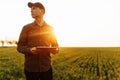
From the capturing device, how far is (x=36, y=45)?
197 inches

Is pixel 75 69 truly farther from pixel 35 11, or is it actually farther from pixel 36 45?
pixel 35 11

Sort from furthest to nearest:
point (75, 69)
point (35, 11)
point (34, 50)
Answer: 1. point (75, 69)
2. point (35, 11)
3. point (34, 50)

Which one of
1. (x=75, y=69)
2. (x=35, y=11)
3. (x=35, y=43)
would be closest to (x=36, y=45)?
(x=35, y=43)

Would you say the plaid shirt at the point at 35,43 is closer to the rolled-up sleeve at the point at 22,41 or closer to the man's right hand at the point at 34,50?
the rolled-up sleeve at the point at 22,41

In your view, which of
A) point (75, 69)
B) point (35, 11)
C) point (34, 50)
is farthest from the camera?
point (75, 69)

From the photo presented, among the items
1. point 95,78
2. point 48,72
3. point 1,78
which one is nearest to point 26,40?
point 48,72

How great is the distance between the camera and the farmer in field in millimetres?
4930

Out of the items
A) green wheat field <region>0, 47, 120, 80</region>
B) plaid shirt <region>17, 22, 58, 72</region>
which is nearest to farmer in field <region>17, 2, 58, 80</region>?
plaid shirt <region>17, 22, 58, 72</region>

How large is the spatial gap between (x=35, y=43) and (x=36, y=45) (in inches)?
1.3

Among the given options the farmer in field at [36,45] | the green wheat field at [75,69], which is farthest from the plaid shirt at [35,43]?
the green wheat field at [75,69]

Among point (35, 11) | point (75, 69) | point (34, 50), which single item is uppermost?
point (35, 11)

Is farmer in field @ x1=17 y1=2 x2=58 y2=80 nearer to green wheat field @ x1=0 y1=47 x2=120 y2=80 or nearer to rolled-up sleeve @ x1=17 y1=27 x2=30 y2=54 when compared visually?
rolled-up sleeve @ x1=17 y1=27 x2=30 y2=54

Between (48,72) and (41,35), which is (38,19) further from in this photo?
(48,72)

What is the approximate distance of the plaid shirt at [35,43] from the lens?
4961 millimetres
